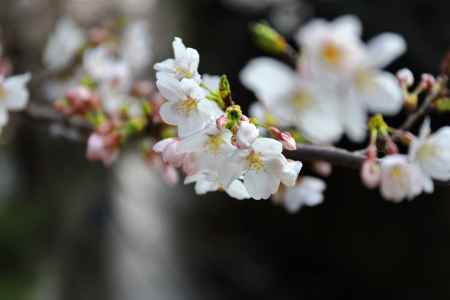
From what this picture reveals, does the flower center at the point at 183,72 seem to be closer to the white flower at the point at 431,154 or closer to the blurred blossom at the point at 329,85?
the white flower at the point at 431,154

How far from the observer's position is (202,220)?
3023 millimetres

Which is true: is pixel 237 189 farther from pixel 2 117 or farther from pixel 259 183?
pixel 2 117

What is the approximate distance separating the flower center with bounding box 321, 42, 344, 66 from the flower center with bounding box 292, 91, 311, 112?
0.11 m

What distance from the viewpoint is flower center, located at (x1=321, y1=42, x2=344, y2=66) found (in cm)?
155

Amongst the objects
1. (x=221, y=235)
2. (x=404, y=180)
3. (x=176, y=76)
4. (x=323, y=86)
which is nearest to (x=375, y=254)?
(x=221, y=235)

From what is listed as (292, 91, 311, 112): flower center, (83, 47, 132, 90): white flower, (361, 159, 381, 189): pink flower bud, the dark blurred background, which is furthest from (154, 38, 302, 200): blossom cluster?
the dark blurred background

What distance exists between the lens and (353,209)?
2.40 metres

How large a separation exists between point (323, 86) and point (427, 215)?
2.98ft

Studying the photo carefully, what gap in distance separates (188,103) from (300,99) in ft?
3.44

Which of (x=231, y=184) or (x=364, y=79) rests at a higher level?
(x=364, y=79)

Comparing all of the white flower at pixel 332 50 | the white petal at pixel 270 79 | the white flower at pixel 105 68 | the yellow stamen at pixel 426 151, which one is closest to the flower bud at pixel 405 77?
the yellow stamen at pixel 426 151

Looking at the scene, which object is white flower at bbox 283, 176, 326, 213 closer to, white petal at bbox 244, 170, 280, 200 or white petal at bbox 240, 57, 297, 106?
white petal at bbox 244, 170, 280, 200

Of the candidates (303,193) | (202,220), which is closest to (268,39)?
(303,193)

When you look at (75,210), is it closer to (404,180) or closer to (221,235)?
(221,235)
